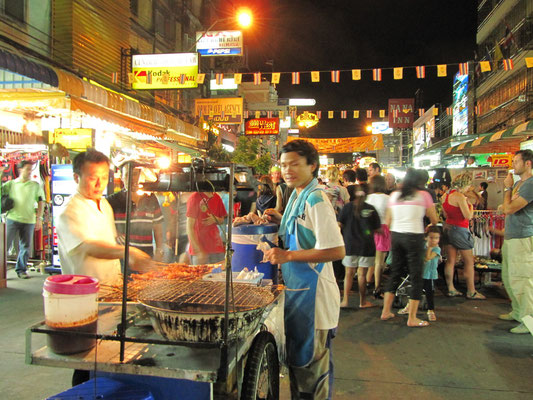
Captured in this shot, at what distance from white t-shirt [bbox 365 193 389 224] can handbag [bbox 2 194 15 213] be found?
23.7ft

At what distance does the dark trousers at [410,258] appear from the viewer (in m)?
5.56

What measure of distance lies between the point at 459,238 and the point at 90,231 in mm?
6475

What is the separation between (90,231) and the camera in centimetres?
296

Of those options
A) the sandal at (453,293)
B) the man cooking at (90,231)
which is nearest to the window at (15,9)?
the man cooking at (90,231)

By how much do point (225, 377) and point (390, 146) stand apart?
57.9 meters

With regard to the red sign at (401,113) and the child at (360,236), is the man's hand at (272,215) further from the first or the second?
the red sign at (401,113)

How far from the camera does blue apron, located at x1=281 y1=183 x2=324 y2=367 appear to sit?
2.77 m

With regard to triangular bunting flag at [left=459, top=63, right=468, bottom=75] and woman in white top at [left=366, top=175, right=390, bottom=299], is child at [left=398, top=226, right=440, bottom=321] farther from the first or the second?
triangular bunting flag at [left=459, top=63, right=468, bottom=75]

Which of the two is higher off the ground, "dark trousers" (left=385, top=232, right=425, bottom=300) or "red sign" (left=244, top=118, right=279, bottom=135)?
"red sign" (left=244, top=118, right=279, bottom=135)

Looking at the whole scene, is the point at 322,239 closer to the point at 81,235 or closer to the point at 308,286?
the point at 308,286

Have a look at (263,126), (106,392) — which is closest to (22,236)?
(106,392)

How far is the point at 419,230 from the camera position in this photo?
18.4 feet

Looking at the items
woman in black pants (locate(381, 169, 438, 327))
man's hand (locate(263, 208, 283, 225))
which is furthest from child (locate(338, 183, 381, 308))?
man's hand (locate(263, 208, 283, 225))

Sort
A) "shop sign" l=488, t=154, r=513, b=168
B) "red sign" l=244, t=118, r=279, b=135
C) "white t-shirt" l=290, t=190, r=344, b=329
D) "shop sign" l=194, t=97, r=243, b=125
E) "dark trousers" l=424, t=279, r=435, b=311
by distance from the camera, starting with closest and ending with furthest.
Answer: "white t-shirt" l=290, t=190, r=344, b=329
"dark trousers" l=424, t=279, r=435, b=311
"shop sign" l=488, t=154, r=513, b=168
"shop sign" l=194, t=97, r=243, b=125
"red sign" l=244, t=118, r=279, b=135
